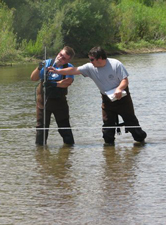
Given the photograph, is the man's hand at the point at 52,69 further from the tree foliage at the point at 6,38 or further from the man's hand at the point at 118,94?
the tree foliage at the point at 6,38

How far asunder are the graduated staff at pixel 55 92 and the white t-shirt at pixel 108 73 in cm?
29

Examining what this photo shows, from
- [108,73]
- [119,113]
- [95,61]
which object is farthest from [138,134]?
[95,61]

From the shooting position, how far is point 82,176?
339 inches

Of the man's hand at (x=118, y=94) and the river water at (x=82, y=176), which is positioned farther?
the man's hand at (x=118, y=94)

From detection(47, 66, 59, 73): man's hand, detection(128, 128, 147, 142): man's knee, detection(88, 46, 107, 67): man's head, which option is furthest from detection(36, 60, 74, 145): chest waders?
detection(128, 128, 147, 142): man's knee

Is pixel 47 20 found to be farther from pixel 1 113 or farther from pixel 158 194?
pixel 158 194

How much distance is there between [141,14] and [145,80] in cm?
4832

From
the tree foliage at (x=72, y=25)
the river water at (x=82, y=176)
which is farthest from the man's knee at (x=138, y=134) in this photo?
the tree foliage at (x=72, y=25)

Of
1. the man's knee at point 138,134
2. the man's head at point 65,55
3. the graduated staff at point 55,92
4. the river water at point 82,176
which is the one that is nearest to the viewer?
the river water at point 82,176

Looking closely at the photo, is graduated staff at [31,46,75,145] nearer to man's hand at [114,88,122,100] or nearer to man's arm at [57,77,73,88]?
man's arm at [57,77,73,88]

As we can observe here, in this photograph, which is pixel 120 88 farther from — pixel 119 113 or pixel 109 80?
pixel 119 113

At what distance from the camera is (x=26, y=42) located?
4603 centimetres

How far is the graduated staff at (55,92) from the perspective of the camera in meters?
10.2

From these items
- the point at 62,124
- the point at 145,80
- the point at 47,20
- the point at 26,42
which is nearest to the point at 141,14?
the point at 47,20
